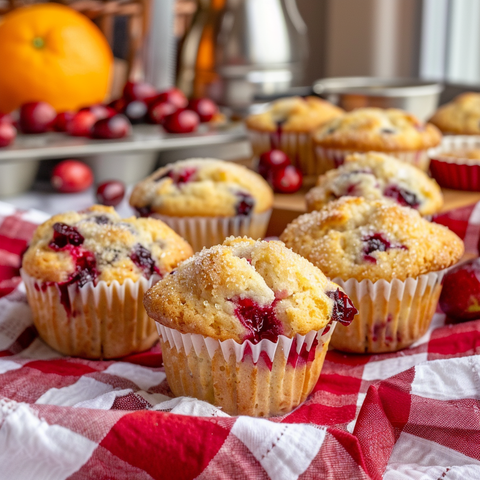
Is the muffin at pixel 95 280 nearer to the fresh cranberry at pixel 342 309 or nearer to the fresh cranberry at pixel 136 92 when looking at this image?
the fresh cranberry at pixel 342 309

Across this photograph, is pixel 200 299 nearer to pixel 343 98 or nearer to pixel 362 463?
pixel 362 463

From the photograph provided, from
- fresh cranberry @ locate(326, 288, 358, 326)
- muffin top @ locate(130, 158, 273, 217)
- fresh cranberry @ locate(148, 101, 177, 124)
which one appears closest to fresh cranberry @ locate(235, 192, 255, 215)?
muffin top @ locate(130, 158, 273, 217)

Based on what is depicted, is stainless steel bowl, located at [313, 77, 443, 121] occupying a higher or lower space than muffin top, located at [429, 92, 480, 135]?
higher

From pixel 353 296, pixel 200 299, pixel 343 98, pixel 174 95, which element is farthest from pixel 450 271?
pixel 174 95

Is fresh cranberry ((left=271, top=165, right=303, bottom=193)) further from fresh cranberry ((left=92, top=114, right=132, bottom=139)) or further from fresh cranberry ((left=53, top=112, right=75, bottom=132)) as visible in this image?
fresh cranberry ((left=53, top=112, right=75, bottom=132))

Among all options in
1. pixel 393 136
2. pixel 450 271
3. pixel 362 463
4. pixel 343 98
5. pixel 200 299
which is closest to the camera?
pixel 362 463

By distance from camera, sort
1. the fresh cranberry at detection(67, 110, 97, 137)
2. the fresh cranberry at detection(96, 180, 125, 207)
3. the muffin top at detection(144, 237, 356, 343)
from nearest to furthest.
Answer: the muffin top at detection(144, 237, 356, 343), the fresh cranberry at detection(96, 180, 125, 207), the fresh cranberry at detection(67, 110, 97, 137)

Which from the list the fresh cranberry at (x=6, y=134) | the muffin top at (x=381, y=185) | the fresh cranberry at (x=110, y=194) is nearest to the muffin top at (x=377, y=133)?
the muffin top at (x=381, y=185)
